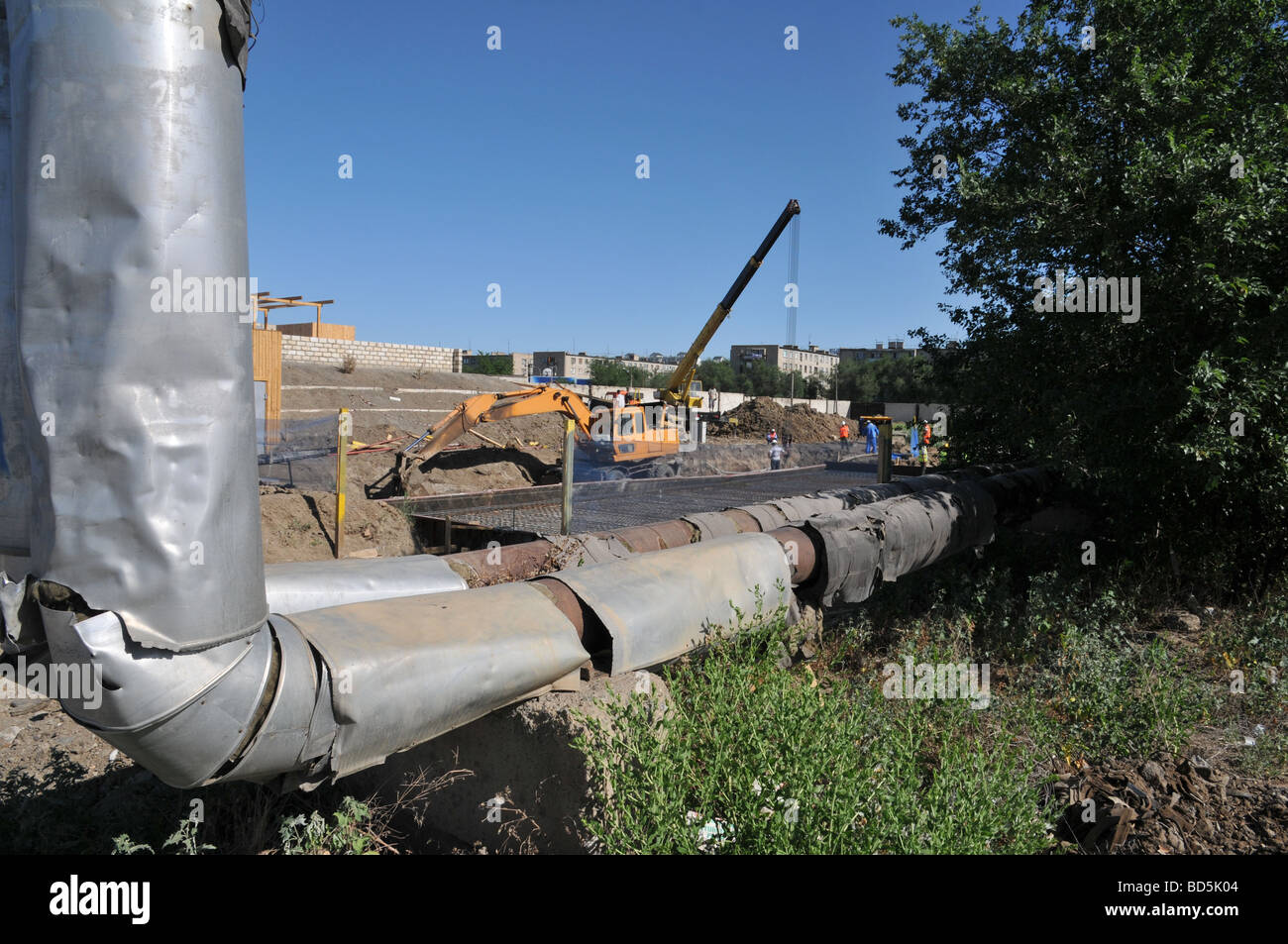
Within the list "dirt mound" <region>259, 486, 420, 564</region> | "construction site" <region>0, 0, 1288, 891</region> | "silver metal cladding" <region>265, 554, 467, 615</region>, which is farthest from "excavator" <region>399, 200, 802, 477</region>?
"silver metal cladding" <region>265, 554, 467, 615</region>

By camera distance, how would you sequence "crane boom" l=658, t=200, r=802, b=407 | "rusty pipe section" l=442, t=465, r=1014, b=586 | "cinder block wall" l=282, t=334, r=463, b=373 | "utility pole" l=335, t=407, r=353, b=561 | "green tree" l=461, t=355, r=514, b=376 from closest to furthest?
"rusty pipe section" l=442, t=465, r=1014, b=586
"utility pole" l=335, t=407, r=353, b=561
"crane boom" l=658, t=200, r=802, b=407
"cinder block wall" l=282, t=334, r=463, b=373
"green tree" l=461, t=355, r=514, b=376

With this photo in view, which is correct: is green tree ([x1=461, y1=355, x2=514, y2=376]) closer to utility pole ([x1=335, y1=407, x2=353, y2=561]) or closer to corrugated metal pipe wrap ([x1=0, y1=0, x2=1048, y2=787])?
utility pole ([x1=335, y1=407, x2=353, y2=561])

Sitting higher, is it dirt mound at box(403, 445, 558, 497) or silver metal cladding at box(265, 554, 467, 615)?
silver metal cladding at box(265, 554, 467, 615)

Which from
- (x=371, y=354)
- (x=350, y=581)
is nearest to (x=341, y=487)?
Result: (x=350, y=581)

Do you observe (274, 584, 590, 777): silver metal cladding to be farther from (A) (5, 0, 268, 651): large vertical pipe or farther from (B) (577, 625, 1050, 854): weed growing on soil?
(A) (5, 0, 268, 651): large vertical pipe

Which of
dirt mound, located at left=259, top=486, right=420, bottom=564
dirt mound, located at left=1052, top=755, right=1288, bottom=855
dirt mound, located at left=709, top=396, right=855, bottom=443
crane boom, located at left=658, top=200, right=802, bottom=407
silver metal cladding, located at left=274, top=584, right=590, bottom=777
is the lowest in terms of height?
dirt mound, located at left=1052, top=755, right=1288, bottom=855

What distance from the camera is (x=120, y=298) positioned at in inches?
75.5

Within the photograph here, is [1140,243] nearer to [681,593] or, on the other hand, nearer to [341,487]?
[681,593]

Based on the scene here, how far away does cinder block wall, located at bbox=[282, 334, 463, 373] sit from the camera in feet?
Answer: 94.7

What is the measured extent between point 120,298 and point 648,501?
432 inches

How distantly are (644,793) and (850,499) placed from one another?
17.3 ft

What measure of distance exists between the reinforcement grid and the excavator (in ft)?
11.3

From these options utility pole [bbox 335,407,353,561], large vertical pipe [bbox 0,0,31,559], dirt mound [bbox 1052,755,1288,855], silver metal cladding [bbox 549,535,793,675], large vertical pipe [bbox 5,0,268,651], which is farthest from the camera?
utility pole [bbox 335,407,353,561]

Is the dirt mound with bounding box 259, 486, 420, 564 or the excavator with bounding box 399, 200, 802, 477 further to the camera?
the excavator with bounding box 399, 200, 802, 477
